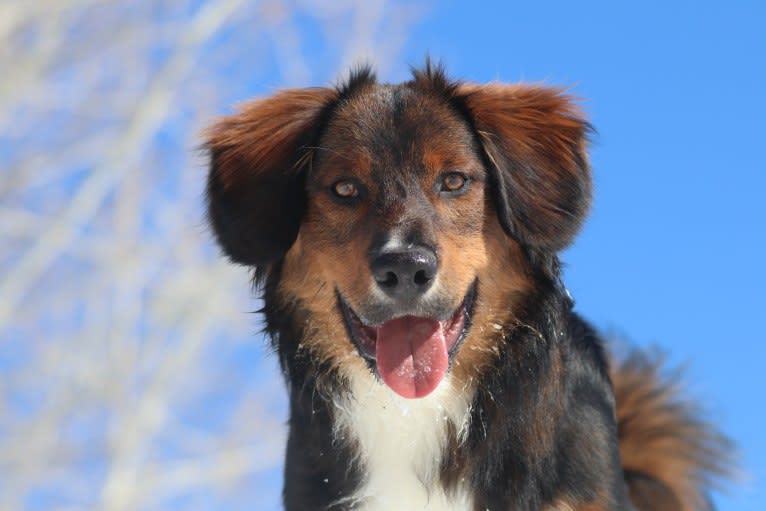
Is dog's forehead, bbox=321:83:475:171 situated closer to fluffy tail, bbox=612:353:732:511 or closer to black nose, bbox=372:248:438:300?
black nose, bbox=372:248:438:300

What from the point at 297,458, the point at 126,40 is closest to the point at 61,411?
the point at 126,40

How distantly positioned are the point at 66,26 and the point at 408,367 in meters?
6.62

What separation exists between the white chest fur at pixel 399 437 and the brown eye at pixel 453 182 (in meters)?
→ 0.63

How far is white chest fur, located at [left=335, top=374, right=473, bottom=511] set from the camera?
11.7 feet

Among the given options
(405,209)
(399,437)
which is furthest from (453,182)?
(399,437)

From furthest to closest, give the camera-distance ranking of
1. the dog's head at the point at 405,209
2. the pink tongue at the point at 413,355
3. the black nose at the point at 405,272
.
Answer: the pink tongue at the point at 413,355 < the dog's head at the point at 405,209 < the black nose at the point at 405,272

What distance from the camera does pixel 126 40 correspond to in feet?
32.7

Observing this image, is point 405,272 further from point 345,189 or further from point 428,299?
point 345,189

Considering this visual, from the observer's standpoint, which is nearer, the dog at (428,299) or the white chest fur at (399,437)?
the dog at (428,299)

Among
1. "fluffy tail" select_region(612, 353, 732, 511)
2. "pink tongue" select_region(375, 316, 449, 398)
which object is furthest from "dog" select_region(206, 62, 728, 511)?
"fluffy tail" select_region(612, 353, 732, 511)

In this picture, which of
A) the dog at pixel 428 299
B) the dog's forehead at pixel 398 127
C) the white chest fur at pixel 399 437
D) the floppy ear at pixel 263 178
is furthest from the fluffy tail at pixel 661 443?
the floppy ear at pixel 263 178

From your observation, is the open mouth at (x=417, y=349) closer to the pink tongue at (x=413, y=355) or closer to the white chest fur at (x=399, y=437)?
the pink tongue at (x=413, y=355)

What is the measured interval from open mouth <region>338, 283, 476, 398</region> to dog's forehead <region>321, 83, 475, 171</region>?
18.7 inches

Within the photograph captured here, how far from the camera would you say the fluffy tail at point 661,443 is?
4.21m
